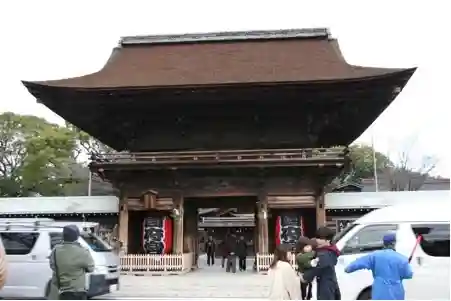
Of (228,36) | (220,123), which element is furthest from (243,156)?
(228,36)

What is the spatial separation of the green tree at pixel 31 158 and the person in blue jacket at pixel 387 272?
136 feet

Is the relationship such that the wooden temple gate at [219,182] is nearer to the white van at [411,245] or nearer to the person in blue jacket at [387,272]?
the white van at [411,245]

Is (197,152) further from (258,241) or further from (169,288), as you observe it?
(169,288)

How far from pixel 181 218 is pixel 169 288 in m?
5.52

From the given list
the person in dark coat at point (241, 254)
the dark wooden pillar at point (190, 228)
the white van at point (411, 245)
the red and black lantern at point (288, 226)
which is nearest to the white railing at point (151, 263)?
the dark wooden pillar at point (190, 228)

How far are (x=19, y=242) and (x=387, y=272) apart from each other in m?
7.94

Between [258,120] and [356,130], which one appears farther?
[356,130]

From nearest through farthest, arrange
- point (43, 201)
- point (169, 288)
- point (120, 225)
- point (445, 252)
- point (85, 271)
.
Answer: point (85, 271) → point (445, 252) → point (169, 288) → point (120, 225) → point (43, 201)

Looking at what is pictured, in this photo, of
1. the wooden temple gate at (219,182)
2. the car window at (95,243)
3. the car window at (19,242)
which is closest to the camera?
the car window at (19,242)

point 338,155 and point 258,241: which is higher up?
point 338,155

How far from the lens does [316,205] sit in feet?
62.6

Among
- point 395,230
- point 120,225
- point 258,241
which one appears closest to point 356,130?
point 258,241

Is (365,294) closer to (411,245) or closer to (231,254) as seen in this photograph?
(411,245)

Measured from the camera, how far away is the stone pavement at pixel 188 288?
40.3ft
